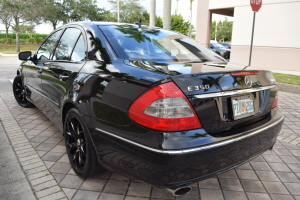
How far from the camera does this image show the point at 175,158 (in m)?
1.61

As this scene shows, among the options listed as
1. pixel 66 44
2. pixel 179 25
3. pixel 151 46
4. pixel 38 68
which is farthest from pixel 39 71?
pixel 179 25

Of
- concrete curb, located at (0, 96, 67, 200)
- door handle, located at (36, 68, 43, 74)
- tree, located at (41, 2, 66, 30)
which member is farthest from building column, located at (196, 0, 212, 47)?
tree, located at (41, 2, 66, 30)

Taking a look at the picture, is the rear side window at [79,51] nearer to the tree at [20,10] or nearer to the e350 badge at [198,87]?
the e350 badge at [198,87]

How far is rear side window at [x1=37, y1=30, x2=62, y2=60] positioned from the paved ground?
113 cm

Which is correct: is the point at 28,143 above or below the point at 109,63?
below

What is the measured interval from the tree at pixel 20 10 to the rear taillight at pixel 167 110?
101 ft

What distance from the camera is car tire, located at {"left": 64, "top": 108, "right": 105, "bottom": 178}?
226cm

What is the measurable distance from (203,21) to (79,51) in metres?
13.4

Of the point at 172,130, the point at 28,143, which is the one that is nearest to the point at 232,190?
the point at 172,130

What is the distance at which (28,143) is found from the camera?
11.0 ft

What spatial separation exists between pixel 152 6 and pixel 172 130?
9542 millimetres

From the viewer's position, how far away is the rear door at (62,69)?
102 inches

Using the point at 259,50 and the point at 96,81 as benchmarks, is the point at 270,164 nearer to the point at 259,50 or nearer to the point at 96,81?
the point at 96,81

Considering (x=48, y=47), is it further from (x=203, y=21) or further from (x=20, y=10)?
(x=20, y=10)
